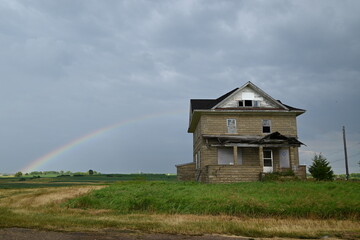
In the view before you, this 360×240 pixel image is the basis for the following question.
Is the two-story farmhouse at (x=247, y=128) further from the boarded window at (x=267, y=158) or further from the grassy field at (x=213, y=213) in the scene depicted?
the grassy field at (x=213, y=213)

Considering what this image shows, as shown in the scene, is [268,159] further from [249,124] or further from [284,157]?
[249,124]

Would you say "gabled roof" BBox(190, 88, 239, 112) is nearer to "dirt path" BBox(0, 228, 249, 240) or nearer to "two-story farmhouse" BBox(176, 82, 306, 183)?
"two-story farmhouse" BBox(176, 82, 306, 183)

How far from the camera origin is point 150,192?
789 inches

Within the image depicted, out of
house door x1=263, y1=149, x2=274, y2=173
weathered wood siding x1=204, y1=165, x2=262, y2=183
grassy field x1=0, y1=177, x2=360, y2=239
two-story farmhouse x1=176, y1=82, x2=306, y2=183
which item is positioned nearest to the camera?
grassy field x1=0, y1=177, x2=360, y2=239

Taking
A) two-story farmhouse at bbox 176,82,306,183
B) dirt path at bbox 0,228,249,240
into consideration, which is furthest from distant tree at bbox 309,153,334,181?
dirt path at bbox 0,228,249,240

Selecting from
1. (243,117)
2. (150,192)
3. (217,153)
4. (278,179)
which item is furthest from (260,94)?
(150,192)

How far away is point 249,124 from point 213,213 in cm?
1879

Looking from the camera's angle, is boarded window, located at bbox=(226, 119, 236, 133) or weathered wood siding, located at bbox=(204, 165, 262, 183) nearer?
weathered wood siding, located at bbox=(204, 165, 262, 183)

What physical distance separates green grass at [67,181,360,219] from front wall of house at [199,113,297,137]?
13.0m

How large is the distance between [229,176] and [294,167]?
21.1ft

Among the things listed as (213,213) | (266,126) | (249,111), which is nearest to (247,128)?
(249,111)

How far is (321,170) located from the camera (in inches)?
1191

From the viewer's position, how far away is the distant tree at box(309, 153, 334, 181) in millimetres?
30156

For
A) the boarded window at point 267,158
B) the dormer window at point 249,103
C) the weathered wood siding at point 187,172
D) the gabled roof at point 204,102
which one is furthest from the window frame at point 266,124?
the weathered wood siding at point 187,172
